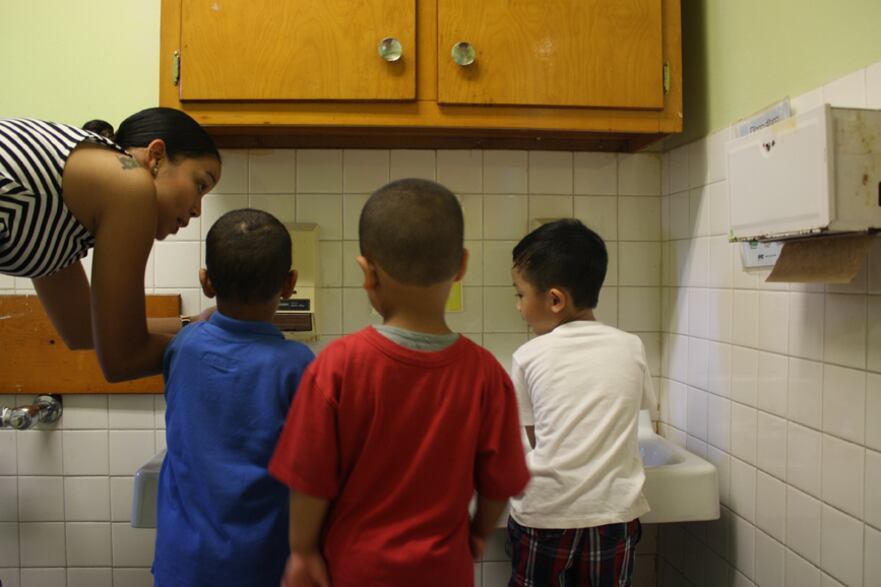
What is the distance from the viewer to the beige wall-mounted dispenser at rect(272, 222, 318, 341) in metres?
1.63

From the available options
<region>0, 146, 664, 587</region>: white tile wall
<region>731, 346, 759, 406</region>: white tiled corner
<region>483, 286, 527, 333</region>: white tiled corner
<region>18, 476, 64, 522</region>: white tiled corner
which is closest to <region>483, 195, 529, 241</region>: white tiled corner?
<region>0, 146, 664, 587</region>: white tile wall

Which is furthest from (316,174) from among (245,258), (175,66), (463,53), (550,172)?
(245,258)

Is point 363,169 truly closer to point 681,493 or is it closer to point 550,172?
point 550,172

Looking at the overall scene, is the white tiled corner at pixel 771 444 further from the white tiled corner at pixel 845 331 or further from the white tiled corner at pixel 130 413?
the white tiled corner at pixel 130 413

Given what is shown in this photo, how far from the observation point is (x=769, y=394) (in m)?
1.27

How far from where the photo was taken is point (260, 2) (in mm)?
1364

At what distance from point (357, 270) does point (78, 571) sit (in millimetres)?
1158

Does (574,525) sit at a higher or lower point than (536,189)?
lower

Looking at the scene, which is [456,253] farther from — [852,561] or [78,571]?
[78,571]

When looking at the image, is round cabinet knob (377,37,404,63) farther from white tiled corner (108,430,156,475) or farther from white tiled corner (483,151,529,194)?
white tiled corner (108,430,156,475)

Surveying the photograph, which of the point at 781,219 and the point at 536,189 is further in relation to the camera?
the point at 536,189

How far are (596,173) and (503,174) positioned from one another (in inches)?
10.9

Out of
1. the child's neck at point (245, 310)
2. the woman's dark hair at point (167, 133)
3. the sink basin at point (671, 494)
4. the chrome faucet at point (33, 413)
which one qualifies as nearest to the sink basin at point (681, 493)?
the sink basin at point (671, 494)

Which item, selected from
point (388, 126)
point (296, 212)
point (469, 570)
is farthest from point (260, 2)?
point (469, 570)
